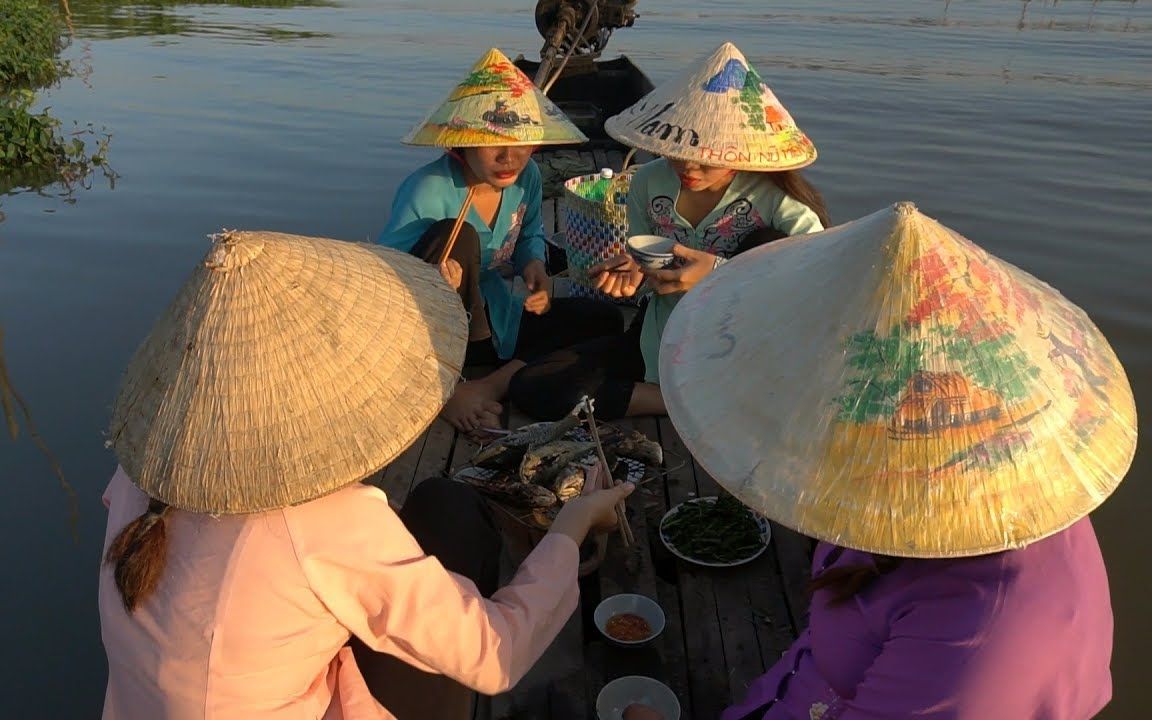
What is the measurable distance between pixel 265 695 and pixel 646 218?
7.69ft

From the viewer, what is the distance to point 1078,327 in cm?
119

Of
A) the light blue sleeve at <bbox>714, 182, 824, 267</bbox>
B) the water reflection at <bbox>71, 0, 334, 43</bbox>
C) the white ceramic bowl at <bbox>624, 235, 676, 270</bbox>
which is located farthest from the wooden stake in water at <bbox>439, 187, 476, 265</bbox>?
the water reflection at <bbox>71, 0, 334, 43</bbox>

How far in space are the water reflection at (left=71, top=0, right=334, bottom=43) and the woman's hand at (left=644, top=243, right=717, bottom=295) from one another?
1458 cm

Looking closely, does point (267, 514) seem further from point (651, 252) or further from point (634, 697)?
point (651, 252)

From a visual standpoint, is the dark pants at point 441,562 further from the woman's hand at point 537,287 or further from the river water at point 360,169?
the river water at point 360,169

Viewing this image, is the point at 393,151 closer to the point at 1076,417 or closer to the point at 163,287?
the point at 163,287

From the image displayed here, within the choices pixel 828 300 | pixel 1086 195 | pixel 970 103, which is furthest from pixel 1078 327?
pixel 970 103

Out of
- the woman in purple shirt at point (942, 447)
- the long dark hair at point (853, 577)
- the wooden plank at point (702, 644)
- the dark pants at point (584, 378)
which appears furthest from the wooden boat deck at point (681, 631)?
the woman in purple shirt at point (942, 447)

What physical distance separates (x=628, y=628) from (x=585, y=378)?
1260mm

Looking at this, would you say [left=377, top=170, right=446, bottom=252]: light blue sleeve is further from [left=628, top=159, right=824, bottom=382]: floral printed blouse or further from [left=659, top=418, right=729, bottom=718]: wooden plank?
[left=659, top=418, right=729, bottom=718]: wooden plank

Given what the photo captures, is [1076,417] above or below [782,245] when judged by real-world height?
below

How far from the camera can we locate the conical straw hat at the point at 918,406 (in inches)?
41.1

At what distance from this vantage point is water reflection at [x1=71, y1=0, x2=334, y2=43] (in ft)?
50.0

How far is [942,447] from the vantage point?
3.43ft
